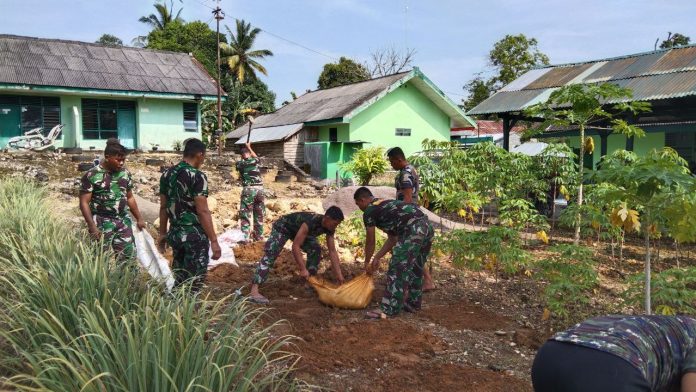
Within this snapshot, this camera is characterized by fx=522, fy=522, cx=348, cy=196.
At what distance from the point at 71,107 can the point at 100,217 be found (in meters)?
16.1

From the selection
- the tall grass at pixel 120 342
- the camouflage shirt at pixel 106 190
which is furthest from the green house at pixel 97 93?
the tall grass at pixel 120 342

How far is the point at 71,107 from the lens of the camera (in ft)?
61.2

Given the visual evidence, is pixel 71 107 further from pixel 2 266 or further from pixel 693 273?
pixel 693 273

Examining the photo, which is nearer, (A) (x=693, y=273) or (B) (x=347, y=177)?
(A) (x=693, y=273)

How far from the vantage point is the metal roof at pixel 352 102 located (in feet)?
65.4

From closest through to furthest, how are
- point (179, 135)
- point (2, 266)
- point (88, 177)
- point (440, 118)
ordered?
point (2, 266) < point (88, 177) < point (179, 135) < point (440, 118)

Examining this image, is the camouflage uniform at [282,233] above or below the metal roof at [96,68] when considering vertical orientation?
below

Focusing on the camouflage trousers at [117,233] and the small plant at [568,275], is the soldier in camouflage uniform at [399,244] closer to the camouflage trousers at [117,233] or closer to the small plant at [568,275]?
the small plant at [568,275]

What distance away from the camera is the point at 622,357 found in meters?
1.67

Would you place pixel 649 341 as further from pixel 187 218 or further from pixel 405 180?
pixel 405 180

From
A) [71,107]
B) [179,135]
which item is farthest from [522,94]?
[71,107]

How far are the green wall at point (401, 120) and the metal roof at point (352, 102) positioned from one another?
15.2 inches

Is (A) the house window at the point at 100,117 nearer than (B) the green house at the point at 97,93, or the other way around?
(B) the green house at the point at 97,93

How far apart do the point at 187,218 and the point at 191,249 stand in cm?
25
